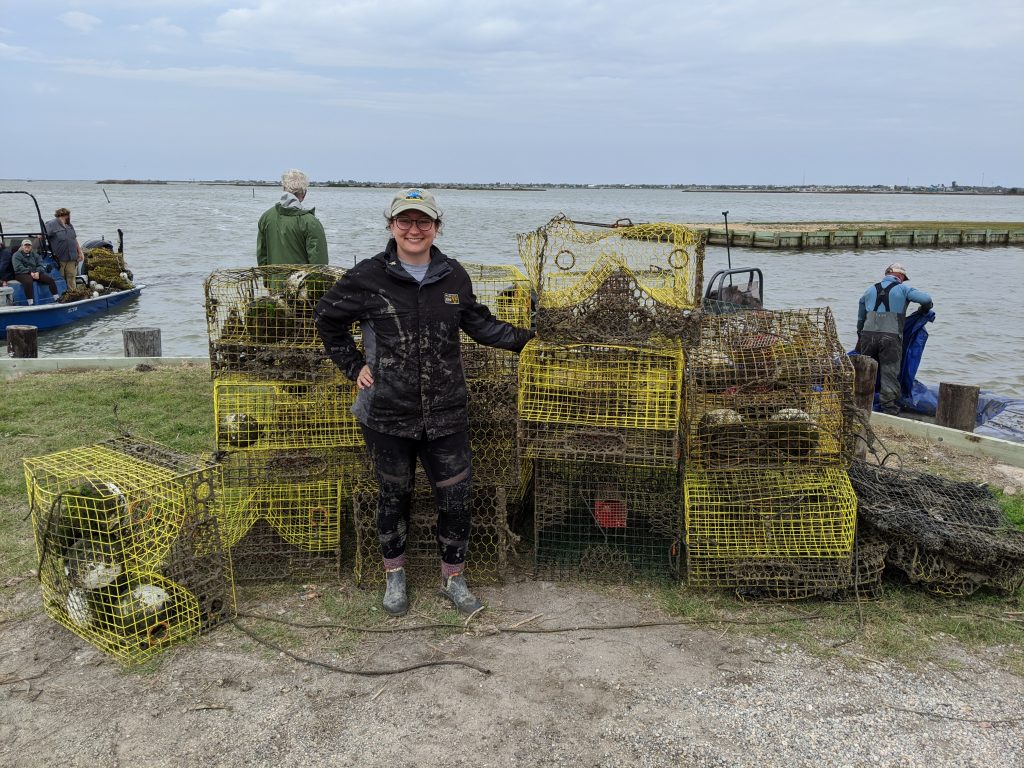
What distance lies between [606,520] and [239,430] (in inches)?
82.6

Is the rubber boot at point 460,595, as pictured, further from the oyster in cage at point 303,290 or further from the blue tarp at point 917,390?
the blue tarp at point 917,390

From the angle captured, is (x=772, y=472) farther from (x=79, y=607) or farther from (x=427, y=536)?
(x=79, y=607)

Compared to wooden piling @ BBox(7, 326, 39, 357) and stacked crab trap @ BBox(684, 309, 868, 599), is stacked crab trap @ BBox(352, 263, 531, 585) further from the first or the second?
wooden piling @ BBox(7, 326, 39, 357)

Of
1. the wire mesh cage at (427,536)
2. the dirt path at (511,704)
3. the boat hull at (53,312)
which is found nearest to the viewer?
the dirt path at (511,704)

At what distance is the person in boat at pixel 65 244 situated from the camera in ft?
47.3

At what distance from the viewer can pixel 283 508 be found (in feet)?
15.0

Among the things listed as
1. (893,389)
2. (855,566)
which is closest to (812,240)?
(893,389)

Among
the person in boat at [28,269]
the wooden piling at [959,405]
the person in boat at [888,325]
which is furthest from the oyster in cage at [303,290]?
the person in boat at [28,269]

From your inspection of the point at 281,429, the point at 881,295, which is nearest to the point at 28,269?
the point at 281,429

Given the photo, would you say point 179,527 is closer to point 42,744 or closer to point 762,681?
point 42,744

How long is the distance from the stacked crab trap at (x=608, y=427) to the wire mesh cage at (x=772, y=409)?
0.45ft

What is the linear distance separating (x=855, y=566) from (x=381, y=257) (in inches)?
115

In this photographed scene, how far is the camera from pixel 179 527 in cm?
391

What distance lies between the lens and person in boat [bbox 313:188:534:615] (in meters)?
3.68
